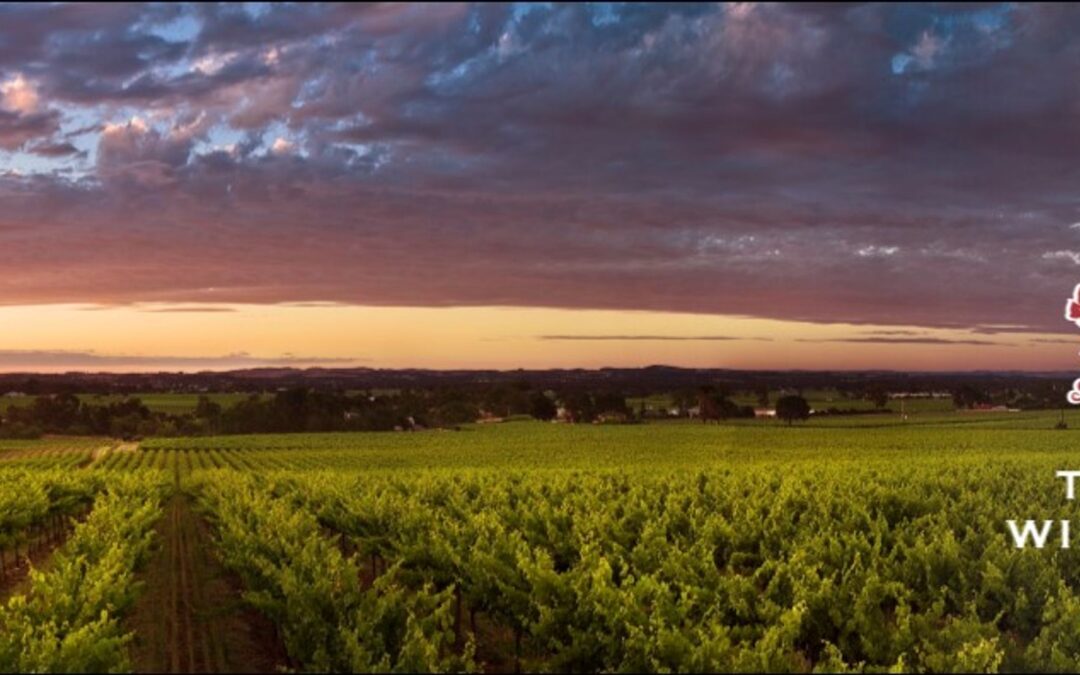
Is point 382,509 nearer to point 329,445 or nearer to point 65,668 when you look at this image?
point 65,668

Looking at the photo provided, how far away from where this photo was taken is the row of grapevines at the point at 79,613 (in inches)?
721

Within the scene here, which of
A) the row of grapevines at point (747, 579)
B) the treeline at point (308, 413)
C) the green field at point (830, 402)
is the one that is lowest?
the treeline at point (308, 413)

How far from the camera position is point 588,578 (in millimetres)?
23281

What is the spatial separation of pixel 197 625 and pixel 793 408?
127m

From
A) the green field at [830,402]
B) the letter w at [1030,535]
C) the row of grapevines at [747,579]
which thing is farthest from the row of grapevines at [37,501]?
the green field at [830,402]

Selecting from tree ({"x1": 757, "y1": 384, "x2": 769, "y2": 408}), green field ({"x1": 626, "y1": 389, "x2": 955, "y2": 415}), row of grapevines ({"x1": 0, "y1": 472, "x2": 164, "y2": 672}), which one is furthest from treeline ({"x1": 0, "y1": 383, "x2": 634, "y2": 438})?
row of grapevines ({"x1": 0, "y1": 472, "x2": 164, "y2": 672})

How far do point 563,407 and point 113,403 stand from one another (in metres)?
87.7

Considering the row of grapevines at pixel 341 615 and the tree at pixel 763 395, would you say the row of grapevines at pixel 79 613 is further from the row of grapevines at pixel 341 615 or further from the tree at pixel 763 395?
the tree at pixel 763 395

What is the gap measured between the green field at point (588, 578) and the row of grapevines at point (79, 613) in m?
0.12

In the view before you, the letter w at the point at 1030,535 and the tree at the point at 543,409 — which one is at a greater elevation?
the letter w at the point at 1030,535

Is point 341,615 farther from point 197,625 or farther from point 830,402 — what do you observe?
point 830,402

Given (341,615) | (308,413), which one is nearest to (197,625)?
(341,615)

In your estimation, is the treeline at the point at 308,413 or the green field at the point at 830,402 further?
the treeline at the point at 308,413

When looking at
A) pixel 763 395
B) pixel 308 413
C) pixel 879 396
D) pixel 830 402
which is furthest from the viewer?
pixel 763 395
